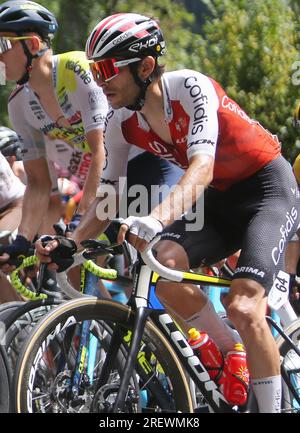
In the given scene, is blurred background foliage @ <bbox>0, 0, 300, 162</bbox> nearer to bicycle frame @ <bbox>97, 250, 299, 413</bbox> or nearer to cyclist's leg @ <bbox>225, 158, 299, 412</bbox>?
cyclist's leg @ <bbox>225, 158, 299, 412</bbox>

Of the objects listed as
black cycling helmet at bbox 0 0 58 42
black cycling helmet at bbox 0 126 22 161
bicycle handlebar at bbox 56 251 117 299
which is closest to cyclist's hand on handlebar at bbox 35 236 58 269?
bicycle handlebar at bbox 56 251 117 299

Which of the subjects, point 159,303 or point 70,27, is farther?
point 70,27

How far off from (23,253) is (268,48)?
6.61 metres

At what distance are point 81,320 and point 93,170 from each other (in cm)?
153

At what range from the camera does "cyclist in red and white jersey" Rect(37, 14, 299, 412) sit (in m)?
4.75

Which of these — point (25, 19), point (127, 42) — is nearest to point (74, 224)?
point (127, 42)

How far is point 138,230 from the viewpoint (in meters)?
4.33

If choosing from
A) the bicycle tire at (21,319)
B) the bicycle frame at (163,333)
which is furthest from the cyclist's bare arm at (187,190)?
the bicycle tire at (21,319)

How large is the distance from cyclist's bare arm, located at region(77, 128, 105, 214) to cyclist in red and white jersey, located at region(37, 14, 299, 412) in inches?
22.7

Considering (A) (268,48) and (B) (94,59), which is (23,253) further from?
(A) (268,48)

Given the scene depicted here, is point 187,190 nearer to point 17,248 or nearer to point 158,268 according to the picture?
point 158,268

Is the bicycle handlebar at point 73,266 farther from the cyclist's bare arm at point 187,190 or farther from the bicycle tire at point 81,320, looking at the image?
the cyclist's bare arm at point 187,190

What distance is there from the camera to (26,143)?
6445 mm
